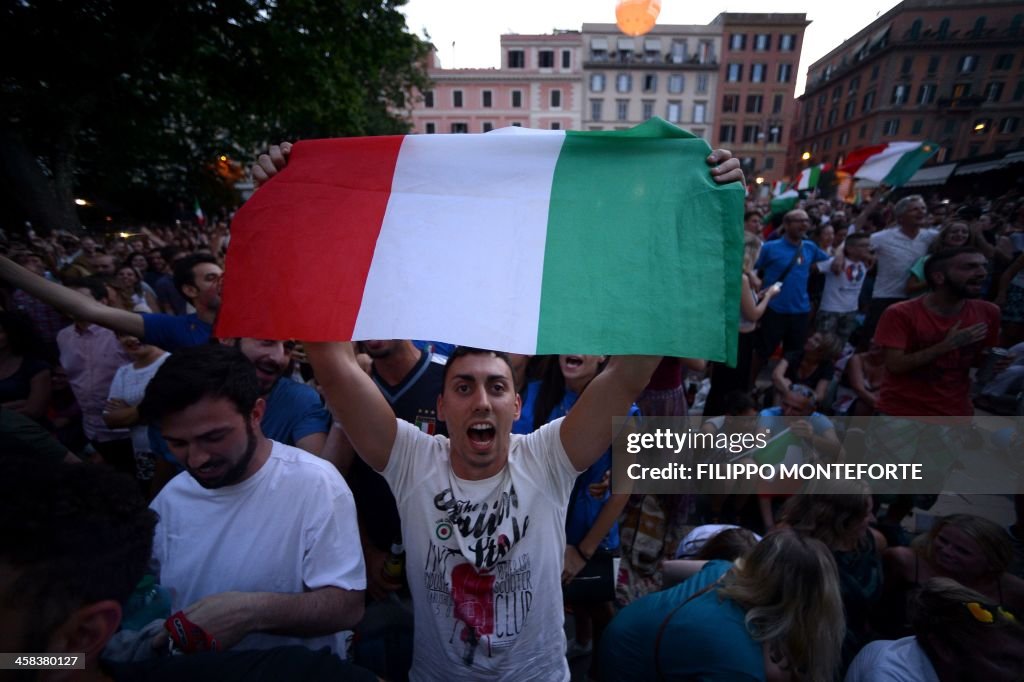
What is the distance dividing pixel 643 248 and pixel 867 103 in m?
57.0

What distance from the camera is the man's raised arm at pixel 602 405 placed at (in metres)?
1.38

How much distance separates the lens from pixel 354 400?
148cm

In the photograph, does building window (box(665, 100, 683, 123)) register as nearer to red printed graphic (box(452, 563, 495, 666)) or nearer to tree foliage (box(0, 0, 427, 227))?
tree foliage (box(0, 0, 427, 227))

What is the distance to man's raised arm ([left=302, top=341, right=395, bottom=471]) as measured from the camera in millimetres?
1416

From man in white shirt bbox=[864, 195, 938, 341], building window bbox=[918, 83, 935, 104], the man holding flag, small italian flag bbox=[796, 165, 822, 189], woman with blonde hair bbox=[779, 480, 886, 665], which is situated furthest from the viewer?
building window bbox=[918, 83, 935, 104]

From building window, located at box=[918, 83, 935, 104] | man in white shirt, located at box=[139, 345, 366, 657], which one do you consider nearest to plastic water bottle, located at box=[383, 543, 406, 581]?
man in white shirt, located at box=[139, 345, 366, 657]

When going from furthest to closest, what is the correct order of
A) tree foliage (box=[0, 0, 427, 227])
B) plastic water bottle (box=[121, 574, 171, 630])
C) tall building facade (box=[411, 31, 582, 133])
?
1. tall building facade (box=[411, 31, 582, 133])
2. tree foliage (box=[0, 0, 427, 227])
3. plastic water bottle (box=[121, 574, 171, 630])

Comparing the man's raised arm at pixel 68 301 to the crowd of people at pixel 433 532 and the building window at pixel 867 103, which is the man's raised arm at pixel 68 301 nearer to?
the crowd of people at pixel 433 532

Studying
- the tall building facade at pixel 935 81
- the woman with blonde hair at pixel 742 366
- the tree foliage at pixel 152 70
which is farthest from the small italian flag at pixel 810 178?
the tall building facade at pixel 935 81

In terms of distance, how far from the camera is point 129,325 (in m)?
2.76

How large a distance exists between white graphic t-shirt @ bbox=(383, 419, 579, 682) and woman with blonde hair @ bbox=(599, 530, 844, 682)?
0.43 m

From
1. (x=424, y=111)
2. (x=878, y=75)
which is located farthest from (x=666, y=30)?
(x=424, y=111)

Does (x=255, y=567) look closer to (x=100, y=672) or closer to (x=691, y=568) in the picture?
(x=100, y=672)

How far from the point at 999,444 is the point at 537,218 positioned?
4.95m
